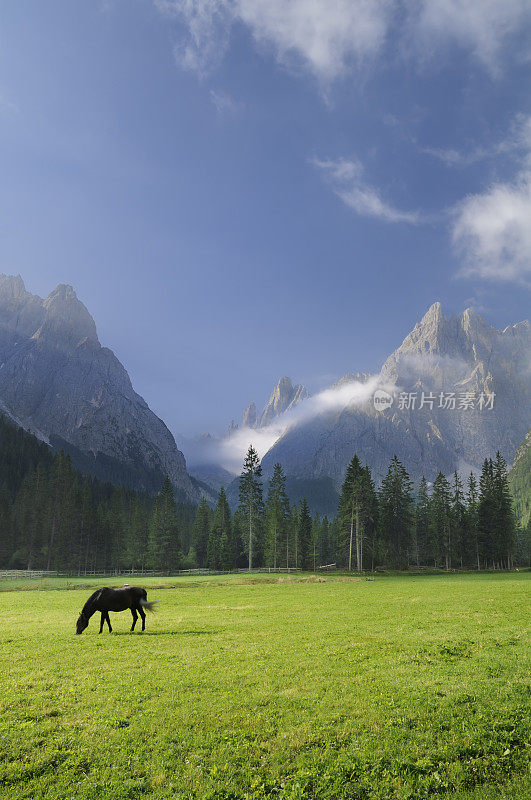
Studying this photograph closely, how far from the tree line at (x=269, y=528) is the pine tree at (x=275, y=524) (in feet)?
0.91

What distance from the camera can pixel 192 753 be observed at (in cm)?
977

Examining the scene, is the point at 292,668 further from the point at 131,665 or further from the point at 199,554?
the point at 199,554

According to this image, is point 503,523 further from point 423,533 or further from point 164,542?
point 164,542

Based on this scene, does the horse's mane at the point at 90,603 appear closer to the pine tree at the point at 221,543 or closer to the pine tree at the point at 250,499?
the pine tree at the point at 250,499

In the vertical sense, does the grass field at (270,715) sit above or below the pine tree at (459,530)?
above

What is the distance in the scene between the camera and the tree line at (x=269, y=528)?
9850 centimetres

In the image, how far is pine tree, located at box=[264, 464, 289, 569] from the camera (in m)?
106

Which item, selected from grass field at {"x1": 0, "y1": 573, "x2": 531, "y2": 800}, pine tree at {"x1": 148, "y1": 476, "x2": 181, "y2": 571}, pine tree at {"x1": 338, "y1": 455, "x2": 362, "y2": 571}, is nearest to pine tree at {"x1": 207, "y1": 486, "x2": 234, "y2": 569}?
pine tree at {"x1": 148, "y1": 476, "x2": 181, "y2": 571}

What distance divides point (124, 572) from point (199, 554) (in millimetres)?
22042

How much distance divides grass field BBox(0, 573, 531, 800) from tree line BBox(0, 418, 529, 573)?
244 ft

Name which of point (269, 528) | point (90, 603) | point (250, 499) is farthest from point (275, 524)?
point (90, 603)

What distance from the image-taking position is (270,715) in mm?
11484

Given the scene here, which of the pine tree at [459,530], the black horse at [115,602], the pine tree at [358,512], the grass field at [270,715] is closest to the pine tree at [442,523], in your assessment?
the pine tree at [459,530]

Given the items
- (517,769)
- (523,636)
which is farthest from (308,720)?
(523,636)
